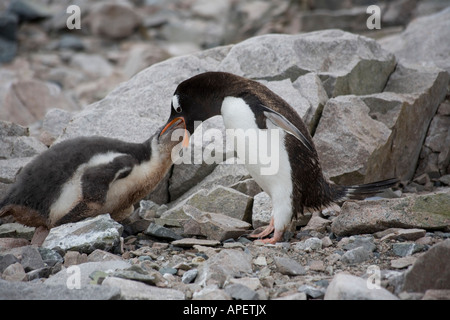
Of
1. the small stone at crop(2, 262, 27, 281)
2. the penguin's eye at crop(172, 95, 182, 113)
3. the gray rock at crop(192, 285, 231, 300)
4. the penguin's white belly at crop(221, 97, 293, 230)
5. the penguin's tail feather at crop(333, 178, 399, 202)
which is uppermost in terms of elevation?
the penguin's eye at crop(172, 95, 182, 113)

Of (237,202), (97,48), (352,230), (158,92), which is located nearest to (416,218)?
(352,230)

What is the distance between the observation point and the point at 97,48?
1809 cm

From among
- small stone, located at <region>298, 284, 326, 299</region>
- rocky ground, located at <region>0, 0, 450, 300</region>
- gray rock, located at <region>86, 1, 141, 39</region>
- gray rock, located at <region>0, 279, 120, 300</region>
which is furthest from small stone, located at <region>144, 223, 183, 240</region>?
gray rock, located at <region>86, 1, 141, 39</region>

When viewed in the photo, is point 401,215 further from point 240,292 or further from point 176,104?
point 176,104

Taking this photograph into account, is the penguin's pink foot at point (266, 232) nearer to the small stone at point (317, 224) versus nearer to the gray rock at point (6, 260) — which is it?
the small stone at point (317, 224)

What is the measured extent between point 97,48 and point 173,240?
14240 millimetres

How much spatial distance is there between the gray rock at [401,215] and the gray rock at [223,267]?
1.01 m

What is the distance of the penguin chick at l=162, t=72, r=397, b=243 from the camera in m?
4.72

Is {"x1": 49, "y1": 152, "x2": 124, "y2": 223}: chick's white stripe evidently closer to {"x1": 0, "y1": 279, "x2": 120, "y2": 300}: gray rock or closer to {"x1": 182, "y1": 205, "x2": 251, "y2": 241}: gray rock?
{"x1": 182, "y1": 205, "x2": 251, "y2": 241}: gray rock

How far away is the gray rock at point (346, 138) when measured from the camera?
5699mm

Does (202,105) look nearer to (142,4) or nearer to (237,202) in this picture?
(237,202)

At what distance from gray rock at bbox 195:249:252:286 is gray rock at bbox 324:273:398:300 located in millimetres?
696

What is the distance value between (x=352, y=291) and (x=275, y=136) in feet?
5.98

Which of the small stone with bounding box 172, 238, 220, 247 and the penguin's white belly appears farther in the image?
the penguin's white belly
